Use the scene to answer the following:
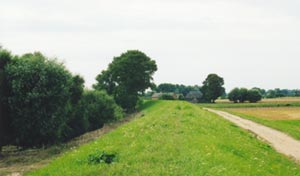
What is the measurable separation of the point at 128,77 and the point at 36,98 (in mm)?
57943

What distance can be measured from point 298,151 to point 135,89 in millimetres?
64197

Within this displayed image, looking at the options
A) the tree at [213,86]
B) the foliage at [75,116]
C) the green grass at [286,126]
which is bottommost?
the green grass at [286,126]

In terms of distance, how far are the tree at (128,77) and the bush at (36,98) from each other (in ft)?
169

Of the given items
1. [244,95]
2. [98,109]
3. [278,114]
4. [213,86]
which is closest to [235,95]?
[244,95]

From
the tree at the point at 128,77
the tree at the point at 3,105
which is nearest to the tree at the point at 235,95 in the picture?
the tree at the point at 128,77

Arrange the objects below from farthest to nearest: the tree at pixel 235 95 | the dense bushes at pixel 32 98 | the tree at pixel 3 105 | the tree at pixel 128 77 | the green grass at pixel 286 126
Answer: the tree at pixel 235 95 < the tree at pixel 128 77 < the green grass at pixel 286 126 < the dense bushes at pixel 32 98 < the tree at pixel 3 105

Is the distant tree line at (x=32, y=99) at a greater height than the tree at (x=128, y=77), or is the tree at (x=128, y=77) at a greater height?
the tree at (x=128, y=77)

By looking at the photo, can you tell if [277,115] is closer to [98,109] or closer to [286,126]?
[286,126]

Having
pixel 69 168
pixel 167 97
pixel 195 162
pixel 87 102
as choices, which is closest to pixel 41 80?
pixel 69 168

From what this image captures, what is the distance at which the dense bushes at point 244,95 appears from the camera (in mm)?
145462

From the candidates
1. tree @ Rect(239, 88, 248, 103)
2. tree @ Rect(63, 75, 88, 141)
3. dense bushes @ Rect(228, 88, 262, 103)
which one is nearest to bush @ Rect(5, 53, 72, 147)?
tree @ Rect(63, 75, 88, 141)

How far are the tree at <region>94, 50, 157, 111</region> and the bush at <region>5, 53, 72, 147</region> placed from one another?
51553 millimetres

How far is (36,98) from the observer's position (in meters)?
29.3

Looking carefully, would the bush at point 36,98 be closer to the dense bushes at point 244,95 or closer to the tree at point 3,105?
the tree at point 3,105
